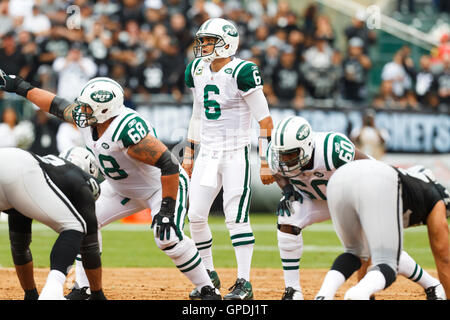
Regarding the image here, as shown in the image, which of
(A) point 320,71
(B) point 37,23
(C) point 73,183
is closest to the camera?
(C) point 73,183

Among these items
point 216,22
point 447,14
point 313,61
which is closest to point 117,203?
point 216,22

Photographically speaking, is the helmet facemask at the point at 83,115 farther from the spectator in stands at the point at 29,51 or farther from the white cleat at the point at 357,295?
the spectator in stands at the point at 29,51

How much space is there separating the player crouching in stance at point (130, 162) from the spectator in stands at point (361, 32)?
11.7 metres

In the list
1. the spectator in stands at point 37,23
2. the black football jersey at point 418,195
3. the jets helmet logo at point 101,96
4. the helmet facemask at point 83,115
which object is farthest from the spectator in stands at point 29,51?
the black football jersey at point 418,195

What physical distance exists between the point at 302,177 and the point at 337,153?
0.42m

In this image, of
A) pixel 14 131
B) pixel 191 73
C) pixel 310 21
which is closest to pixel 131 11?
pixel 14 131

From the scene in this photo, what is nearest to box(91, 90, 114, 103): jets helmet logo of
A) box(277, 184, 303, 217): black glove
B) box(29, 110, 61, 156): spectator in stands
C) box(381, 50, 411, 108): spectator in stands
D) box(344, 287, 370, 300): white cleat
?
box(277, 184, 303, 217): black glove

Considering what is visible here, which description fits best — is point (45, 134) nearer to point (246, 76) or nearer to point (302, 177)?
point (246, 76)

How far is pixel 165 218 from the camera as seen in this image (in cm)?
606

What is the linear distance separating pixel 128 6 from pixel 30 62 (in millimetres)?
2771

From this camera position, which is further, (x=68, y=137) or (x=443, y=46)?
(x=443, y=46)

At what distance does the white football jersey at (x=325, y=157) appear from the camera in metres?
6.20

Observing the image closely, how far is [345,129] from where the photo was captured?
15.5 meters
